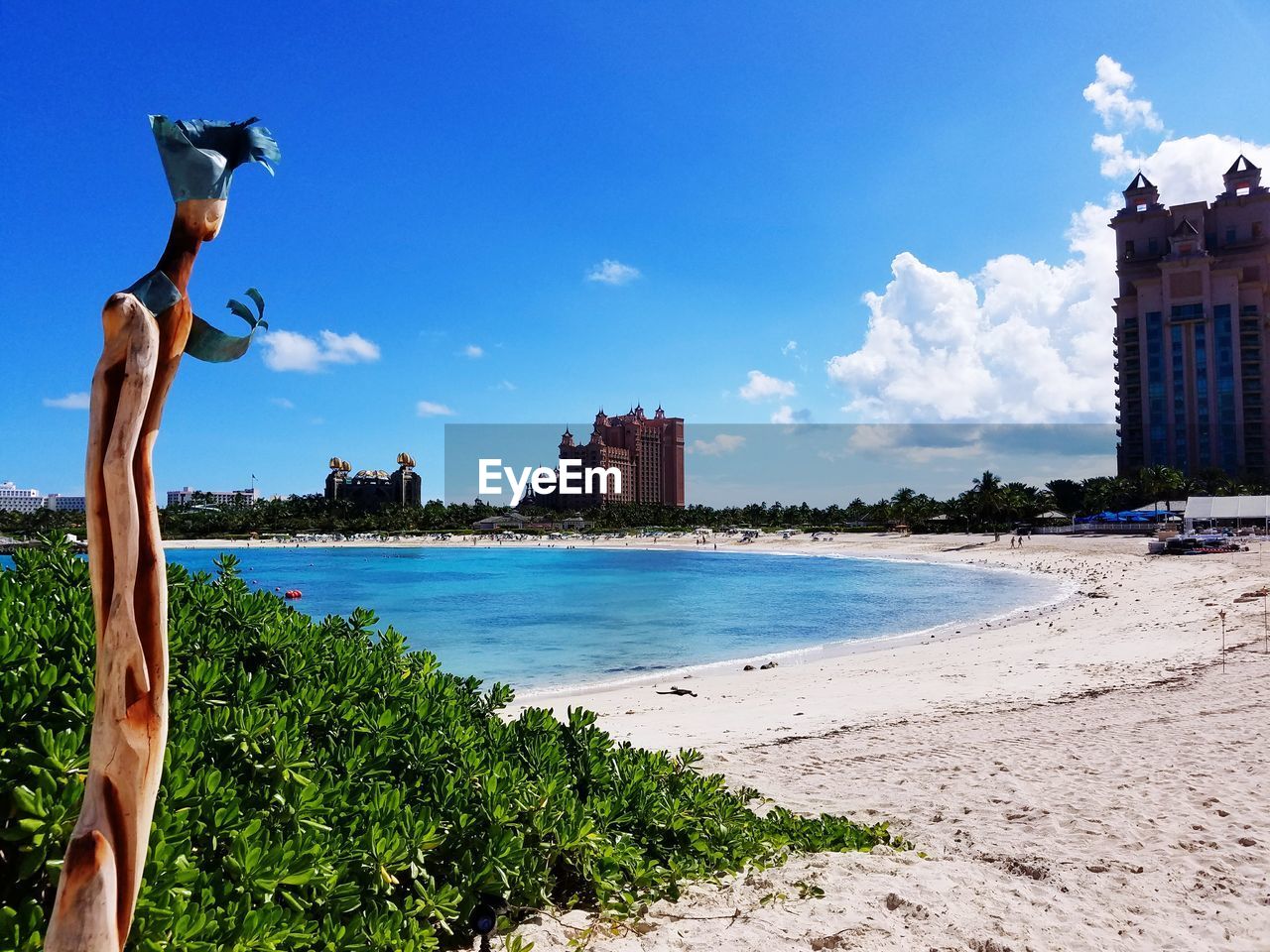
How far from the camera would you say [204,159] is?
2.16 meters

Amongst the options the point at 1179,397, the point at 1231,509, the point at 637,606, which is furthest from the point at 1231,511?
the point at 637,606

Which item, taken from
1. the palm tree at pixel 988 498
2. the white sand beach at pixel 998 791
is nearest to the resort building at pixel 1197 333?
the palm tree at pixel 988 498

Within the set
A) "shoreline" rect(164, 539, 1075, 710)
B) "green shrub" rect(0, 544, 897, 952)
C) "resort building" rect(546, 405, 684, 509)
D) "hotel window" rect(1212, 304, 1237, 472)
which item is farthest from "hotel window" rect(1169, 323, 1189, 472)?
"green shrub" rect(0, 544, 897, 952)

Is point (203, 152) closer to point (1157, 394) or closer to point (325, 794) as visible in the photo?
point (325, 794)

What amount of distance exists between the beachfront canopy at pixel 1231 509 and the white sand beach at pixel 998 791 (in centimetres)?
5844

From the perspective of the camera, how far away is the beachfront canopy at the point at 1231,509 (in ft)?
206

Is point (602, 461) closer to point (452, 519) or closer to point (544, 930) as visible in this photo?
point (452, 519)

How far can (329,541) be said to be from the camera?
129m

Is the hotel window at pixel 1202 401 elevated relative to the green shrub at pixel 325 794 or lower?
elevated

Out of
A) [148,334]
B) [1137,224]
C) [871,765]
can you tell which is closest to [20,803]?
[148,334]

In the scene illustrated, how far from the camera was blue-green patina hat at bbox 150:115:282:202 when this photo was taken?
2150 millimetres

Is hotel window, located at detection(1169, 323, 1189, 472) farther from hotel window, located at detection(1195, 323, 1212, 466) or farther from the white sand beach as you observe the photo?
the white sand beach

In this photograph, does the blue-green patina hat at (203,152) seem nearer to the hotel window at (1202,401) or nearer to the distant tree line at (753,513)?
the distant tree line at (753,513)

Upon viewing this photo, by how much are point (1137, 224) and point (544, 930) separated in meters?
144
